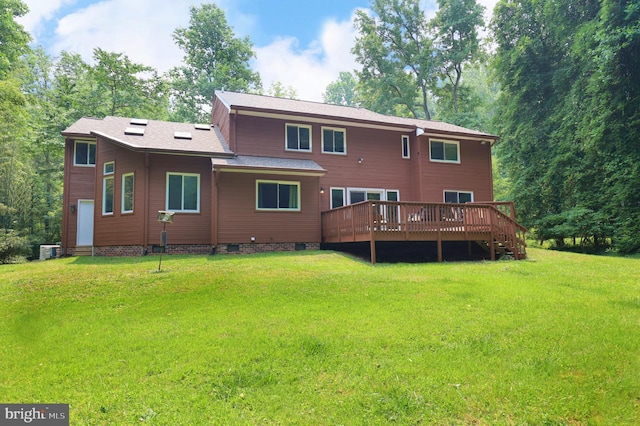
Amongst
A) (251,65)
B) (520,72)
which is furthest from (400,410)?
(251,65)

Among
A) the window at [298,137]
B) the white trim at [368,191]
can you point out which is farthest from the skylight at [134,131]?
the white trim at [368,191]

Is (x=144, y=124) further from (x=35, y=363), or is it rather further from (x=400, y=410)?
(x=400, y=410)

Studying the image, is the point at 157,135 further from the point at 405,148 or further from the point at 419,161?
the point at 419,161

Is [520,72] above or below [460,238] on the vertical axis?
above

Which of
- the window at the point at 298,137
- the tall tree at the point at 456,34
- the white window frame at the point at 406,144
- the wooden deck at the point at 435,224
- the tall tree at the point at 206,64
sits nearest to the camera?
the wooden deck at the point at 435,224

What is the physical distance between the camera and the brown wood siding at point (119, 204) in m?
11.9

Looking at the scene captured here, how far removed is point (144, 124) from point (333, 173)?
7787mm

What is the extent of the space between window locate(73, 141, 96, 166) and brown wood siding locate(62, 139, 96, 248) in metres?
0.13

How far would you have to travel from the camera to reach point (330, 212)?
507 inches

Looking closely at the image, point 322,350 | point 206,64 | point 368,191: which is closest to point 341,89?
point 206,64

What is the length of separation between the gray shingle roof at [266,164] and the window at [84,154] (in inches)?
230

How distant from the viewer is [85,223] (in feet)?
46.0

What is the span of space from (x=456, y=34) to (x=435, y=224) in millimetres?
25710

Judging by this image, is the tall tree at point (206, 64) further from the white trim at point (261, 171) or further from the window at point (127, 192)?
the white trim at point (261, 171)
